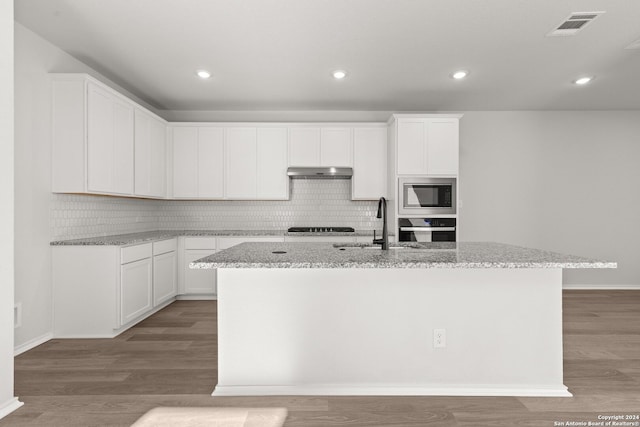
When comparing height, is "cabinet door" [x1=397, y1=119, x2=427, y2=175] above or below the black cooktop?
above

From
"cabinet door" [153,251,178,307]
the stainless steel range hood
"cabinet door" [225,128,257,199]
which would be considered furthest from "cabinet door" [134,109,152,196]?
the stainless steel range hood

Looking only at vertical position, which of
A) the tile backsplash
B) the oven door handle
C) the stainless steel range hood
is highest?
the stainless steel range hood

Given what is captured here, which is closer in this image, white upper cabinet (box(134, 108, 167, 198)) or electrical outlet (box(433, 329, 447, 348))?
electrical outlet (box(433, 329, 447, 348))

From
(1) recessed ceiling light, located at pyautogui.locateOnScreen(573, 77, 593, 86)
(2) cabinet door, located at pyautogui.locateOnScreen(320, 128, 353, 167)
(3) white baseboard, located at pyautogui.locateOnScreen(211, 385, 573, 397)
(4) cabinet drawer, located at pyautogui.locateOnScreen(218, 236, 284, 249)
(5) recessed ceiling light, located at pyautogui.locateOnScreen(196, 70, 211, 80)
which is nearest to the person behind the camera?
(3) white baseboard, located at pyautogui.locateOnScreen(211, 385, 573, 397)

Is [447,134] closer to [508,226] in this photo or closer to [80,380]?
[508,226]

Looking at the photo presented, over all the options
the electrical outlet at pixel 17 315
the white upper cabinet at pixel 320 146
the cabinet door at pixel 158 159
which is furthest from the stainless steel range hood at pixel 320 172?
the electrical outlet at pixel 17 315

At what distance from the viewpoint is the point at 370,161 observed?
5.05 meters

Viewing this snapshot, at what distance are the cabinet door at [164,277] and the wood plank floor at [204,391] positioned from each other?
743mm

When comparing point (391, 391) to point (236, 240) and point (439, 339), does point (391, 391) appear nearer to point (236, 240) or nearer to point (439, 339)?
point (439, 339)

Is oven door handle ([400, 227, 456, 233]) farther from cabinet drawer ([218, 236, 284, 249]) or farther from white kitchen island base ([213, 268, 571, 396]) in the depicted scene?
white kitchen island base ([213, 268, 571, 396])

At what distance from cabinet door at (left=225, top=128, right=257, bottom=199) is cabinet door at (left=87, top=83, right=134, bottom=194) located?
4.20ft

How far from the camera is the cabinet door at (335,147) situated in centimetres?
504

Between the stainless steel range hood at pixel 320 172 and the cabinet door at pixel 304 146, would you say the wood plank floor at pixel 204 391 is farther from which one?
the cabinet door at pixel 304 146
